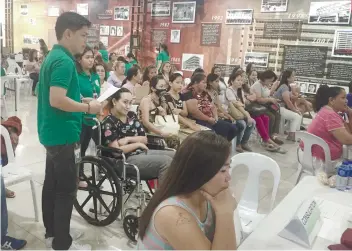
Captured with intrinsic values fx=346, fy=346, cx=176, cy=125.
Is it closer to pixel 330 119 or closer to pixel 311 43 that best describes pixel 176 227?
pixel 330 119

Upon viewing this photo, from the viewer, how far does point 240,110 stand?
15.6 ft

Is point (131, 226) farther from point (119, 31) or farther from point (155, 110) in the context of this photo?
point (119, 31)

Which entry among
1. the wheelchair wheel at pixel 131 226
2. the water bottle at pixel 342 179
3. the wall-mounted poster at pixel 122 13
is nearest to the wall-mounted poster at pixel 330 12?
the wall-mounted poster at pixel 122 13

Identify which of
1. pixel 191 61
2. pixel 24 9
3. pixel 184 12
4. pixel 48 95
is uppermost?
pixel 24 9

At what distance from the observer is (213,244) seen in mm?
1085

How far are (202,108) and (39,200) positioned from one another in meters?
2.10


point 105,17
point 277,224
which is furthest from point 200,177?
point 105,17

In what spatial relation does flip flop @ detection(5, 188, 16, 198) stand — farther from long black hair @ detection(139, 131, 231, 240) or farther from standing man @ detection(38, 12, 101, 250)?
long black hair @ detection(139, 131, 231, 240)

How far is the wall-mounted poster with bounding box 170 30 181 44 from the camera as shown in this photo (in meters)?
8.58

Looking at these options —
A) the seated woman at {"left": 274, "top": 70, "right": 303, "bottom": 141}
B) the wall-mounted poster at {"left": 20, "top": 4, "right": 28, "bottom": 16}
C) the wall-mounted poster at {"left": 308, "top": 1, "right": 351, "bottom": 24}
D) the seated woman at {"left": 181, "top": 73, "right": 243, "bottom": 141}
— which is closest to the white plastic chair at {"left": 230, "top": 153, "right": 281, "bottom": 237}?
the seated woman at {"left": 181, "top": 73, "right": 243, "bottom": 141}

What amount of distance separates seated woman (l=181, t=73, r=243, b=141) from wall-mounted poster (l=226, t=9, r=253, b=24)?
150 inches

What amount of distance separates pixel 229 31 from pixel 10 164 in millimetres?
6214

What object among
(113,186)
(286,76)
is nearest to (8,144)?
(113,186)

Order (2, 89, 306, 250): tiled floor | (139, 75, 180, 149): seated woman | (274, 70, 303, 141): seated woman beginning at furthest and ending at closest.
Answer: (274, 70, 303, 141): seated woman, (139, 75, 180, 149): seated woman, (2, 89, 306, 250): tiled floor
